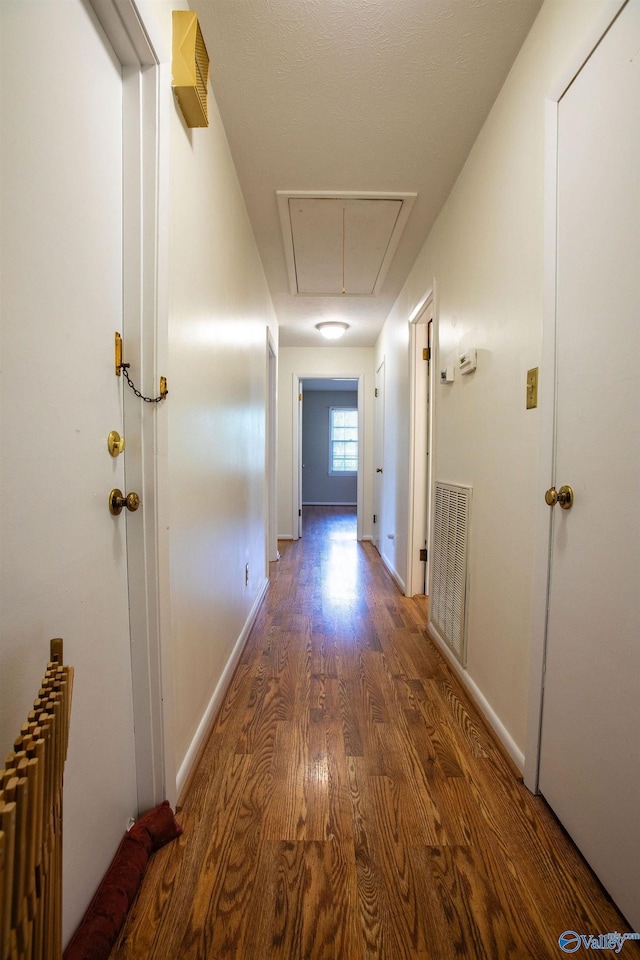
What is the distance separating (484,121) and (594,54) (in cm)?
81

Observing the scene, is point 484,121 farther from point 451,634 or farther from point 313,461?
point 313,461

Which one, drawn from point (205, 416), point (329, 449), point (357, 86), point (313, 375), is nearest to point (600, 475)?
point (205, 416)

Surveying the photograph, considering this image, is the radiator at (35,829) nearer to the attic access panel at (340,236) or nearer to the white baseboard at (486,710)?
the white baseboard at (486,710)

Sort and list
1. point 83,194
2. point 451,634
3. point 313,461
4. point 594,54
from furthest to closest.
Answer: point 313,461 → point 451,634 → point 594,54 → point 83,194

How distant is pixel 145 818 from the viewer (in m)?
1.04

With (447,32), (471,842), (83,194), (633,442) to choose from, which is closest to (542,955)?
(471,842)

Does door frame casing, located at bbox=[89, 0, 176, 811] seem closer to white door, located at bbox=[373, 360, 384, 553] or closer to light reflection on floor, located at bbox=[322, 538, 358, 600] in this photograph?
light reflection on floor, located at bbox=[322, 538, 358, 600]

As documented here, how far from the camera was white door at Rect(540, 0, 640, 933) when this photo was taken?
2.80 feet

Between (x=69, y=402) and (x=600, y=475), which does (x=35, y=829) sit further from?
(x=600, y=475)

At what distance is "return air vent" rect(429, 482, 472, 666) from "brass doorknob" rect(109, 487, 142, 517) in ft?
4.56

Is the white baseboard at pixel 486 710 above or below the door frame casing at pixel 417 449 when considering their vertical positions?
below

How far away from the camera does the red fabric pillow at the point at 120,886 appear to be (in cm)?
79

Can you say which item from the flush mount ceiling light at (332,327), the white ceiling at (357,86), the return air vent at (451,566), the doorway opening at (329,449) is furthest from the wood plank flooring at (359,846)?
the doorway opening at (329,449)

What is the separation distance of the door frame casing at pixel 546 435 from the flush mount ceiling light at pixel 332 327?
3.05 m
